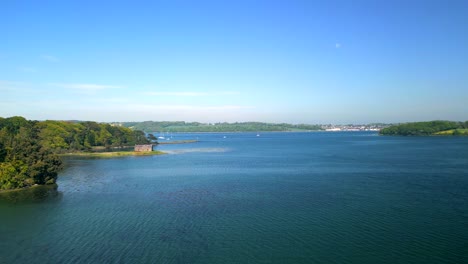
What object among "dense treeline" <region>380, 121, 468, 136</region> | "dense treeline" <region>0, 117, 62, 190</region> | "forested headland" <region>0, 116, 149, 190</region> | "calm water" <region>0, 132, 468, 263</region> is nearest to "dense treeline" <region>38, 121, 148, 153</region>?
"forested headland" <region>0, 116, 149, 190</region>

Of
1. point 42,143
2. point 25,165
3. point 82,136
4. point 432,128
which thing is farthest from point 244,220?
point 432,128

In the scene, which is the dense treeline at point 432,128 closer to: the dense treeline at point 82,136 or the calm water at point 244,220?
the dense treeline at point 82,136

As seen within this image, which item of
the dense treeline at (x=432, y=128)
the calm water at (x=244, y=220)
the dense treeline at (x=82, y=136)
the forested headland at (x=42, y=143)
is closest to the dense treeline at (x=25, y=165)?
the forested headland at (x=42, y=143)

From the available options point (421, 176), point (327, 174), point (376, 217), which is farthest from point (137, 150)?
point (376, 217)

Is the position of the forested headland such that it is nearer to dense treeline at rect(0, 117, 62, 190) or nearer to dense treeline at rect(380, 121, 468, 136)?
dense treeline at rect(0, 117, 62, 190)

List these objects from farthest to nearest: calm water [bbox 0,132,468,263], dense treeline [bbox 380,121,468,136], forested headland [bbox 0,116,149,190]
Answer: dense treeline [bbox 380,121,468,136] < forested headland [bbox 0,116,149,190] < calm water [bbox 0,132,468,263]
